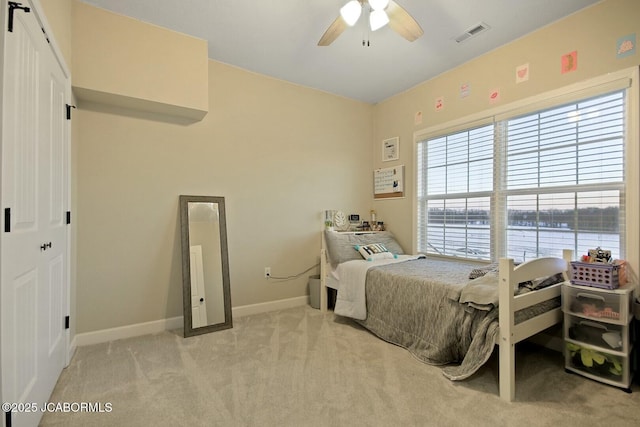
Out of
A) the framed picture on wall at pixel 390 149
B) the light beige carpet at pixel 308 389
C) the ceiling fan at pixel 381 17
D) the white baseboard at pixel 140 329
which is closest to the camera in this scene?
the light beige carpet at pixel 308 389

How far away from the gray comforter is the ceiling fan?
182 cm

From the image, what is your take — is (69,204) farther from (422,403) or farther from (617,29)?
(617,29)

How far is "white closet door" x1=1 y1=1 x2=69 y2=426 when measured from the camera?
1182mm

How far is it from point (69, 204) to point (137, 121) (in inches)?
36.9

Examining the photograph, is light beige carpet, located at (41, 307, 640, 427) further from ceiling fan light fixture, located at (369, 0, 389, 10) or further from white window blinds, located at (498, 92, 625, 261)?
ceiling fan light fixture, located at (369, 0, 389, 10)

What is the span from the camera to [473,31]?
2.53 metres

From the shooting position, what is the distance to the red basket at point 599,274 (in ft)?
6.14

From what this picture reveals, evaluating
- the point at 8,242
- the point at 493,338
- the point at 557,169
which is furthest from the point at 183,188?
the point at 557,169

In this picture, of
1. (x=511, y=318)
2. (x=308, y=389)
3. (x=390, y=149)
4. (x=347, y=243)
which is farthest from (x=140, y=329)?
(x=390, y=149)

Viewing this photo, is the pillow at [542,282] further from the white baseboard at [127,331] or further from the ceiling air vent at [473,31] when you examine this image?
the white baseboard at [127,331]

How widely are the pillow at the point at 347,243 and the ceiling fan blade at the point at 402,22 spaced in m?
2.00

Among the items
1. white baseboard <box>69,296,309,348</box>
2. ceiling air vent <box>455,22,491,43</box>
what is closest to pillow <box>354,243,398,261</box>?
white baseboard <box>69,296,309,348</box>

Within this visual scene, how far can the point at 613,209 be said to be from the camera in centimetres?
215

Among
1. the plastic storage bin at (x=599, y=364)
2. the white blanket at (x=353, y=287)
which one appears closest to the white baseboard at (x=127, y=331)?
the white blanket at (x=353, y=287)
